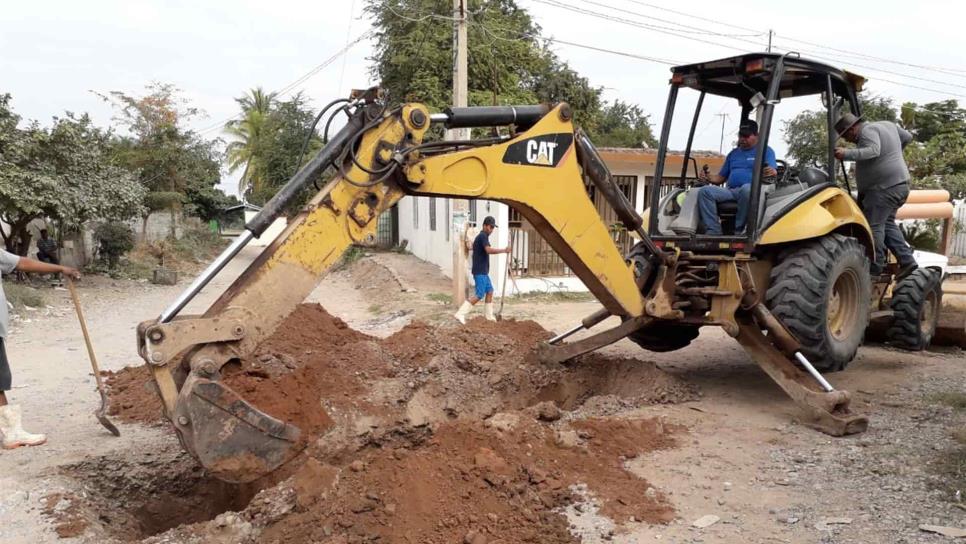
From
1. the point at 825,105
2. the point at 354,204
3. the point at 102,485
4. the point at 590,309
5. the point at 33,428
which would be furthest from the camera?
the point at 590,309

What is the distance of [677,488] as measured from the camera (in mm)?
4398

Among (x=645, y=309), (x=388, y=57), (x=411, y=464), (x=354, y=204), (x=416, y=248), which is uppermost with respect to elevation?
(x=388, y=57)

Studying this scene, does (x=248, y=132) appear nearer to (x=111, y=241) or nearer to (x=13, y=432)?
(x=111, y=241)

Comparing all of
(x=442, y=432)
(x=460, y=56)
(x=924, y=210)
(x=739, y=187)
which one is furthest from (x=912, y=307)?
(x=460, y=56)

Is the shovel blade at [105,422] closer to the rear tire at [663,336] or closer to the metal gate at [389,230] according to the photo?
the rear tire at [663,336]

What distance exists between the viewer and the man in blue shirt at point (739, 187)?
6.01 m

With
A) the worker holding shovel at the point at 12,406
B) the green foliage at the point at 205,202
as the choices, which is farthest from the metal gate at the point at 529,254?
the green foliage at the point at 205,202

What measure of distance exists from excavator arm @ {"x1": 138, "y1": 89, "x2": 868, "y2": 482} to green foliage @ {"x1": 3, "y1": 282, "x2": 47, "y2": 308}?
34.2 ft

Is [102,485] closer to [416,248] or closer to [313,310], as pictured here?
[313,310]

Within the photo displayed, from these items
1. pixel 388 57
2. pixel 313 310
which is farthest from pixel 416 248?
pixel 313 310

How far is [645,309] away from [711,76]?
2170 millimetres

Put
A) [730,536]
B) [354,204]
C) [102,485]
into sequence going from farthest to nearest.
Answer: [102,485], [354,204], [730,536]

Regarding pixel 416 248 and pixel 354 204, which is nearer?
pixel 354 204

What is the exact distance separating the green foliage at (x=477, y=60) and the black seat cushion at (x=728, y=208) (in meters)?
15.8
